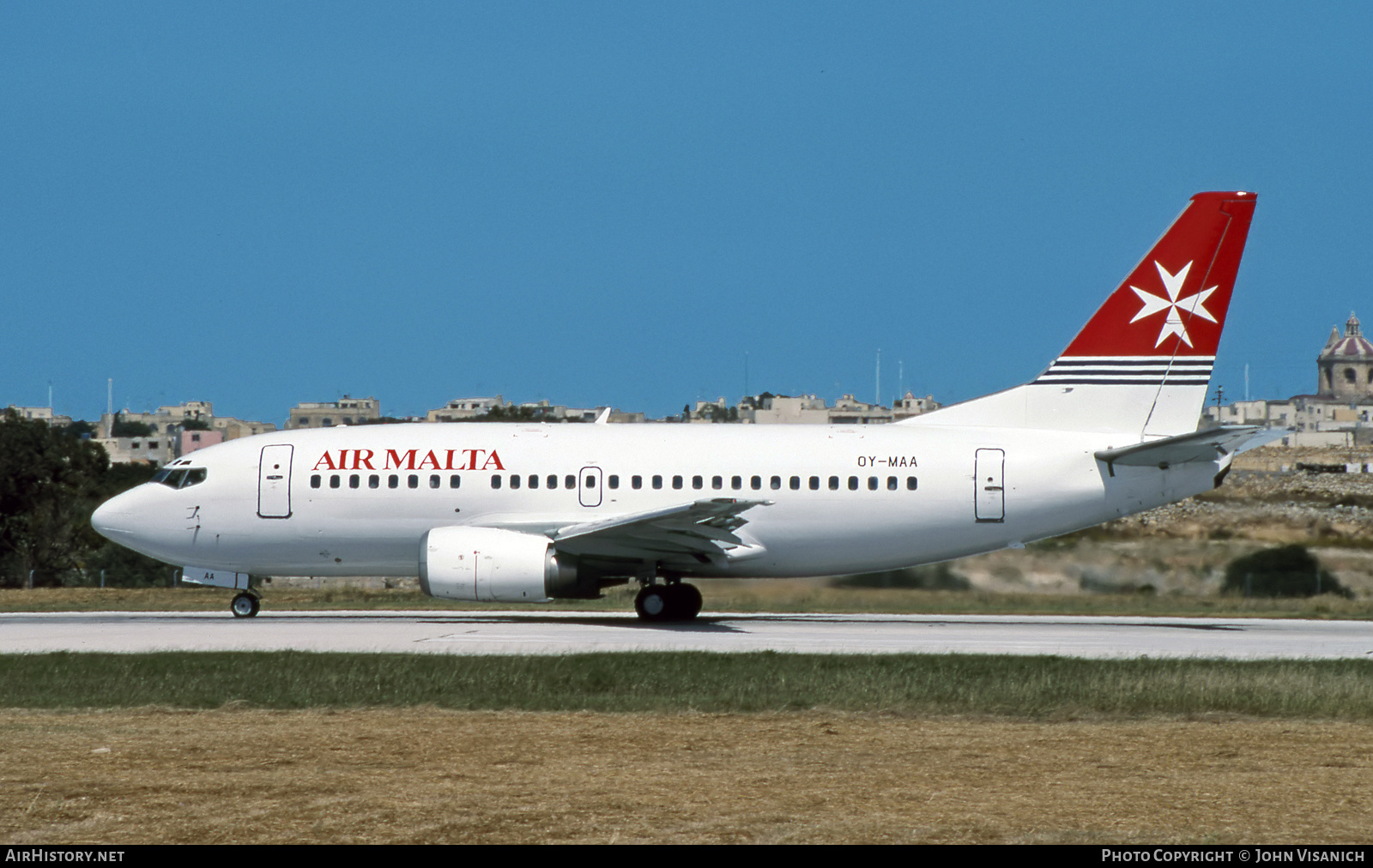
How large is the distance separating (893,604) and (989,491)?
5.00 metres

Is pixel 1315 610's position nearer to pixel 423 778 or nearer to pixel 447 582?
pixel 447 582

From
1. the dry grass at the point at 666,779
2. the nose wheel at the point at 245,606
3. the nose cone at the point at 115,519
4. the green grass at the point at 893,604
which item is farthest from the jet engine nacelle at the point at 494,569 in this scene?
the dry grass at the point at 666,779

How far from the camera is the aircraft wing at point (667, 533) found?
80.6ft

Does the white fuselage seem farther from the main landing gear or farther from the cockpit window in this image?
the main landing gear

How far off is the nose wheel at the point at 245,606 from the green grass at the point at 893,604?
8.16 feet

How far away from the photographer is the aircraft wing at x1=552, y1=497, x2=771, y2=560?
80.6 ft

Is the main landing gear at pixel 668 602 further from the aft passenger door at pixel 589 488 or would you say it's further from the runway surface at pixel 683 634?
the aft passenger door at pixel 589 488

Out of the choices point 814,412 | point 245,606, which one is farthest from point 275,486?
point 814,412

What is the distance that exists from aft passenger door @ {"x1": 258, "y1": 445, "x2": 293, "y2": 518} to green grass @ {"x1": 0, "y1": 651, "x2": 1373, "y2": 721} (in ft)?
→ 22.6

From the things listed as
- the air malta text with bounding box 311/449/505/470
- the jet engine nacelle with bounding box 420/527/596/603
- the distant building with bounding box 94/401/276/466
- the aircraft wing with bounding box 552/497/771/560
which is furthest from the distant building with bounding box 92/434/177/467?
the aircraft wing with bounding box 552/497/771/560

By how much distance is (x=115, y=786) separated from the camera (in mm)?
11438

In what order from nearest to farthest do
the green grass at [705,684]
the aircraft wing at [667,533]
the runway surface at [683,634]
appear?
1. the green grass at [705,684]
2. the runway surface at [683,634]
3. the aircraft wing at [667,533]

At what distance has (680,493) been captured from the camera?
26.9m

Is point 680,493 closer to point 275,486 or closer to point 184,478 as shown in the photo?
point 275,486
